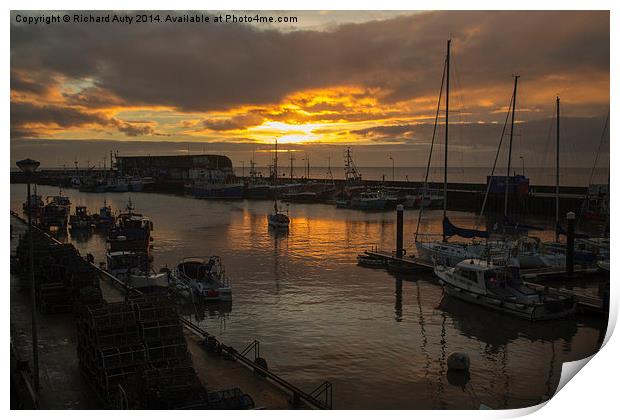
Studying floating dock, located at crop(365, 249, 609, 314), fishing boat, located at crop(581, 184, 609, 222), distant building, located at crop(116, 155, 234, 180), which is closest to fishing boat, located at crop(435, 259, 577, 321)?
floating dock, located at crop(365, 249, 609, 314)

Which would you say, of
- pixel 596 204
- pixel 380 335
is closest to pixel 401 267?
pixel 380 335

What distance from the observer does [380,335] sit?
1156cm

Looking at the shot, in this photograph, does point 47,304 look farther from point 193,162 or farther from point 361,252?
point 193,162

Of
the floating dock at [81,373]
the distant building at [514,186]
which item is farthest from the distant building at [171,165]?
the floating dock at [81,373]

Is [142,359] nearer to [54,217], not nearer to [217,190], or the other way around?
[54,217]

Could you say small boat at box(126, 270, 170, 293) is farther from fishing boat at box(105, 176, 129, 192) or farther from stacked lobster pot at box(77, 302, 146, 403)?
fishing boat at box(105, 176, 129, 192)

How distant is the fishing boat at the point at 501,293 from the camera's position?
1270cm

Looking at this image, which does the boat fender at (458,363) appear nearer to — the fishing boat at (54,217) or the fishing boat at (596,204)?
the fishing boat at (596,204)

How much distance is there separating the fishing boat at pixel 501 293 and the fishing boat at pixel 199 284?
232 inches

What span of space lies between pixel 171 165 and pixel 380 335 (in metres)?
82.3

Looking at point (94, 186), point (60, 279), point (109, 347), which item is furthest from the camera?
point (94, 186)

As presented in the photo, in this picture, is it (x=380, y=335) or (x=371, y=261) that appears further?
(x=371, y=261)

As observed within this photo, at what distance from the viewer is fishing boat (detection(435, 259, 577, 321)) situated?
1270cm
